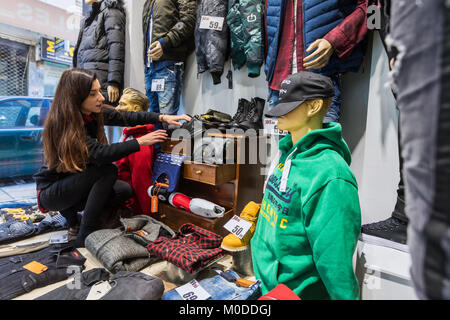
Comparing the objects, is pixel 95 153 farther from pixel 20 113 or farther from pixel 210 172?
pixel 20 113

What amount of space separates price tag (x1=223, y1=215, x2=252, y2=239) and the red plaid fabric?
0.50ft

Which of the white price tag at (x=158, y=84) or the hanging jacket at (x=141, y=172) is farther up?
the white price tag at (x=158, y=84)

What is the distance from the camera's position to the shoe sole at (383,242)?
981mm

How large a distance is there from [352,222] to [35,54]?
4.48 meters

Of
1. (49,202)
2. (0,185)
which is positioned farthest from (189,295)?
(0,185)

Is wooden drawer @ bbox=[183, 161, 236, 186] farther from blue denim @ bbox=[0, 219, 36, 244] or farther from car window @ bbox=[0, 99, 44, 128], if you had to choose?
car window @ bbox=[0, 99, 44, 128]

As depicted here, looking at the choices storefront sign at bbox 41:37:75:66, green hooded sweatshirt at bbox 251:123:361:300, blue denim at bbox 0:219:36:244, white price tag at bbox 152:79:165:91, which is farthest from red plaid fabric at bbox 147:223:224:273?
storefront sign at bbox 41:37:75:66

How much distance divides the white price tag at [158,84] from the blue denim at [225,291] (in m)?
1.85

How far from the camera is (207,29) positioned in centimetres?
220

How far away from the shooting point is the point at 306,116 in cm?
101

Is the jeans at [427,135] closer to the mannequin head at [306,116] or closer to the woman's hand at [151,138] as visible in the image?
the mannequin head at [306,116]

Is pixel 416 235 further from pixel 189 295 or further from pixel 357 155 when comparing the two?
pixel 357 155

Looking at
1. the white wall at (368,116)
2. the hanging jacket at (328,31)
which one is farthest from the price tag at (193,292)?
the hanging jacket at (328,31)

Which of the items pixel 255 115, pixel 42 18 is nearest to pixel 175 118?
pixel 255 115
